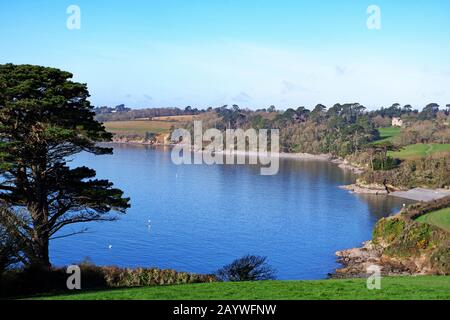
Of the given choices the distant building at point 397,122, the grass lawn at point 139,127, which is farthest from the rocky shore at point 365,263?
the grass lawn at point 139,127

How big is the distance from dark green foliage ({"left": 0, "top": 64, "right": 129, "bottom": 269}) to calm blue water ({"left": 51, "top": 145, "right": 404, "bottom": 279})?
1453 cm

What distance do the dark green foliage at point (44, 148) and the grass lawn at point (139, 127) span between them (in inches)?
5860

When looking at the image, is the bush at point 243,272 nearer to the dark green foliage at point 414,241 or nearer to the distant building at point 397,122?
the dark green foliage at point 414,241

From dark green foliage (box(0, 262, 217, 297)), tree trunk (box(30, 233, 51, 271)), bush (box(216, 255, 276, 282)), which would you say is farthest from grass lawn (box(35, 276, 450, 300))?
bush (box(216, 255, 276, 282))

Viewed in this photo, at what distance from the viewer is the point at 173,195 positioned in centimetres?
6244

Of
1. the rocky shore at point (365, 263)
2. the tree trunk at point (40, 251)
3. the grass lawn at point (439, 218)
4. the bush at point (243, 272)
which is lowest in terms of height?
the rocky shore at point (365, 263)

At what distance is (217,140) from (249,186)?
76090mm

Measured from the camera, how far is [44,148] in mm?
18000

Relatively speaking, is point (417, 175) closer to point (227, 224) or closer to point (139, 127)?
point (227, 224)

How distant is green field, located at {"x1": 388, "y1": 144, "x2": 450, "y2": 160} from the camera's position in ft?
307

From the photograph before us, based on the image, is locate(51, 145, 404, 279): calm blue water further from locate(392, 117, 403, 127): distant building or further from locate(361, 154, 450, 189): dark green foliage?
locate(392, 117, 403, 127): distant building

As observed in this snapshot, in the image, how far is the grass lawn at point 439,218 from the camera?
37812mm
